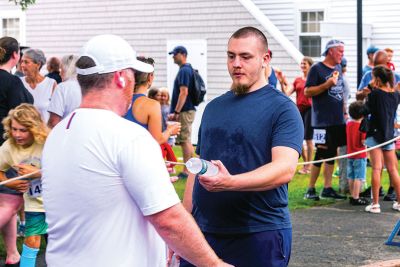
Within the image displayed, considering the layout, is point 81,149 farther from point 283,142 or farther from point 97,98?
point 283,142

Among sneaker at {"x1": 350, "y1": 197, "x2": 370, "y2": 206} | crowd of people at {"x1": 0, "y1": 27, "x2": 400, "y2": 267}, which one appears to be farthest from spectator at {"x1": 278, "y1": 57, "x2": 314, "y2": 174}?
crowd of people at {"x1": 0, "y1": 27, "x2": 400, "y2": 267}

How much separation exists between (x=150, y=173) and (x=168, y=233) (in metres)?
0.26

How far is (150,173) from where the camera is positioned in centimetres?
311

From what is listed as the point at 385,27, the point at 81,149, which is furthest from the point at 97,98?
the point at 385,27

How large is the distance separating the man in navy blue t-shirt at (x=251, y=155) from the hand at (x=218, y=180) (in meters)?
0.36

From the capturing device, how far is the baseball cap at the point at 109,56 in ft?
10.7

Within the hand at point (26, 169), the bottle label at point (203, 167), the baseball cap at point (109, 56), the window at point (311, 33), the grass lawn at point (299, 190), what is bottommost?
the grass lawn at point (299, 190)

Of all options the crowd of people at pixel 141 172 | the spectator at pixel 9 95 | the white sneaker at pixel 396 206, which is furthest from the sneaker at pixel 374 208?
the spectator at pixel 9 95

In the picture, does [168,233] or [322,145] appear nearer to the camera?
[168,233]

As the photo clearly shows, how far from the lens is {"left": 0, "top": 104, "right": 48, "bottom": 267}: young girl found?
683 cm

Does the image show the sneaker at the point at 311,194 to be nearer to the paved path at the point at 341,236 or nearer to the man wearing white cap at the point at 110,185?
the paved path at the point at 341,236

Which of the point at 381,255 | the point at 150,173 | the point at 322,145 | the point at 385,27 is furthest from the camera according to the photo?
the point at 385,27

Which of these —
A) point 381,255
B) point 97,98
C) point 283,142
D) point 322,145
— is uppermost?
point 97,98

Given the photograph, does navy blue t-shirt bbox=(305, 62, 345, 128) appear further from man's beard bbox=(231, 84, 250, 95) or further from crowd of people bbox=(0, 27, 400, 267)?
man's beard bbox=(231, 84, 250, 95)
